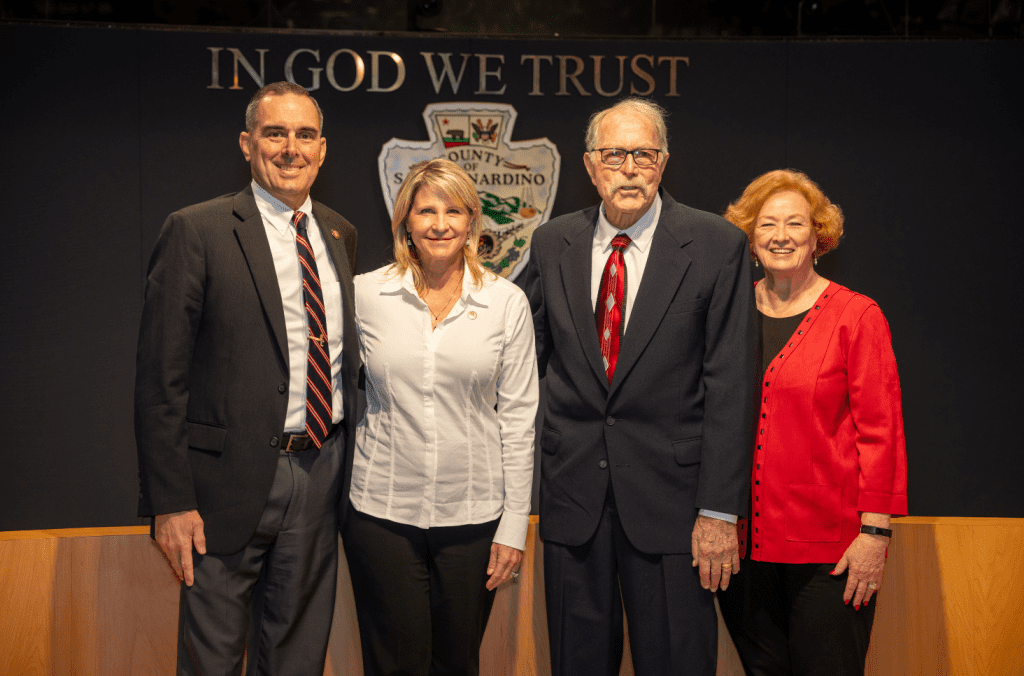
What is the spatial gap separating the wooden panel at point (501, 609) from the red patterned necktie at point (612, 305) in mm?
744

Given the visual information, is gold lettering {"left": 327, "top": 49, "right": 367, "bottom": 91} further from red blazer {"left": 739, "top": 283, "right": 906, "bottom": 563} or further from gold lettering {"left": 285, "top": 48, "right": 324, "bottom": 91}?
red blazer {"left": 739, "top": 283, "right": 906, "bottom": 563}

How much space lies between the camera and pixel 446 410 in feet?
6.24

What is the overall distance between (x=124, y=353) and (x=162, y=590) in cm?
176

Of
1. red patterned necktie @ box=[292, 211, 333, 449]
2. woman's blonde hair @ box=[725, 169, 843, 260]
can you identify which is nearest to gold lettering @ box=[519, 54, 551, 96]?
woman's blonde hair @ box=[725, 169, 843, 260]

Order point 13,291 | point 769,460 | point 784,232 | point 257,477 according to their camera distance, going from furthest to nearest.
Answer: point 13,291
point 784,232
point 769,460
point 257,477

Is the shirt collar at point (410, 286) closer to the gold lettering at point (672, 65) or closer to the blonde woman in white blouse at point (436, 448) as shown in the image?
the blonde woman in white blouse at point (436, 448)

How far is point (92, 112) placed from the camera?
11.9 feet

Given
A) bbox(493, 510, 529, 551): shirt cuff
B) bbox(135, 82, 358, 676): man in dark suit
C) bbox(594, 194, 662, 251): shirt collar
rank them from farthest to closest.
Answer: bbox(594, 194, 662, 251): shirt collar → bbox(493, 510, 529, 551): shirt cuff → bbox(135, 82, 358, 676): man in dark suit

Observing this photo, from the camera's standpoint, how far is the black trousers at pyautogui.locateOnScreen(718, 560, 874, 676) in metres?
1.99

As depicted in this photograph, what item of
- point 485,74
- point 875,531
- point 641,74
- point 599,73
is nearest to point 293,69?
point 485,74

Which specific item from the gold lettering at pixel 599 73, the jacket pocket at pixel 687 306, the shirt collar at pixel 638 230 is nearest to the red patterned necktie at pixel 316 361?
the shirt collar at pixel 638 230

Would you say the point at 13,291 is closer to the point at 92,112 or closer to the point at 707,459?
the point at 92,112

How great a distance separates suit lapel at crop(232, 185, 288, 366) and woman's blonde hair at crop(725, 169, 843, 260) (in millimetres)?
1328

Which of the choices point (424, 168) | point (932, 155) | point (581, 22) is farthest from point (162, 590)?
point (932, 155)
